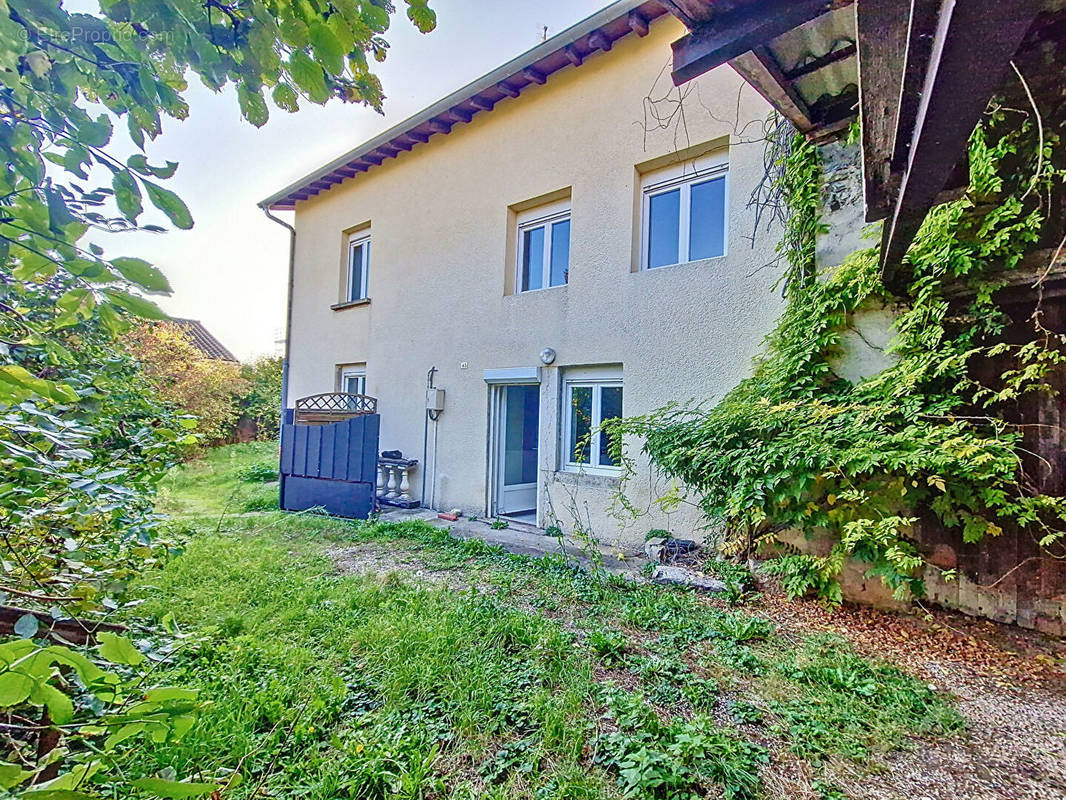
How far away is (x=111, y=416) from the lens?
221cm

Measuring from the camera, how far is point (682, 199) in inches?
234

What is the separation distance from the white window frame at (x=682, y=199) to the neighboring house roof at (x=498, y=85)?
165cm

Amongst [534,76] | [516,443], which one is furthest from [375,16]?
[516,443]

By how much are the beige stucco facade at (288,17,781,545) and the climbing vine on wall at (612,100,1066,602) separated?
3.59 feet

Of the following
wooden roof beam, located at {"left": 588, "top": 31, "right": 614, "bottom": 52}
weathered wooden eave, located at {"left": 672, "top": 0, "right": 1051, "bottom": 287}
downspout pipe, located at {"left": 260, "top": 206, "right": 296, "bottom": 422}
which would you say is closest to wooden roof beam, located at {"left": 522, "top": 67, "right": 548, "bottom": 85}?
wooden roof beam, located at {"left": 588, "top": 31, "right": 614, "bottom": 52}

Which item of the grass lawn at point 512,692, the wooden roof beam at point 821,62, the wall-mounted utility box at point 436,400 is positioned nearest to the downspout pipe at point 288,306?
the wall-mounted utility box at point 436,400

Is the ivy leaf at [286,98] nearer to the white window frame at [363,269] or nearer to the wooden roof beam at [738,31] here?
the wooden roof beam at [738,31]

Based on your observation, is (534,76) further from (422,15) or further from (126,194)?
(126,194)

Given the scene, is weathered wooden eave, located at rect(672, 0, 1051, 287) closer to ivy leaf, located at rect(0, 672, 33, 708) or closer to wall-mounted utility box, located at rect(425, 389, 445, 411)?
ivy leaf, located at rect(0, 672, 33, 708)

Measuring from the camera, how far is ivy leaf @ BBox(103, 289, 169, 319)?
3.01 feet

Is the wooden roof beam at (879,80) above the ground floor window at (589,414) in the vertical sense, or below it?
above

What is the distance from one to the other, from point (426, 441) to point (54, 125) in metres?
7.43

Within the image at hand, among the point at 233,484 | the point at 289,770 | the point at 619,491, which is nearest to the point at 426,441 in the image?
the point at 619,491

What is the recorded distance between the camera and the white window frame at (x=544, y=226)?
706 cm
